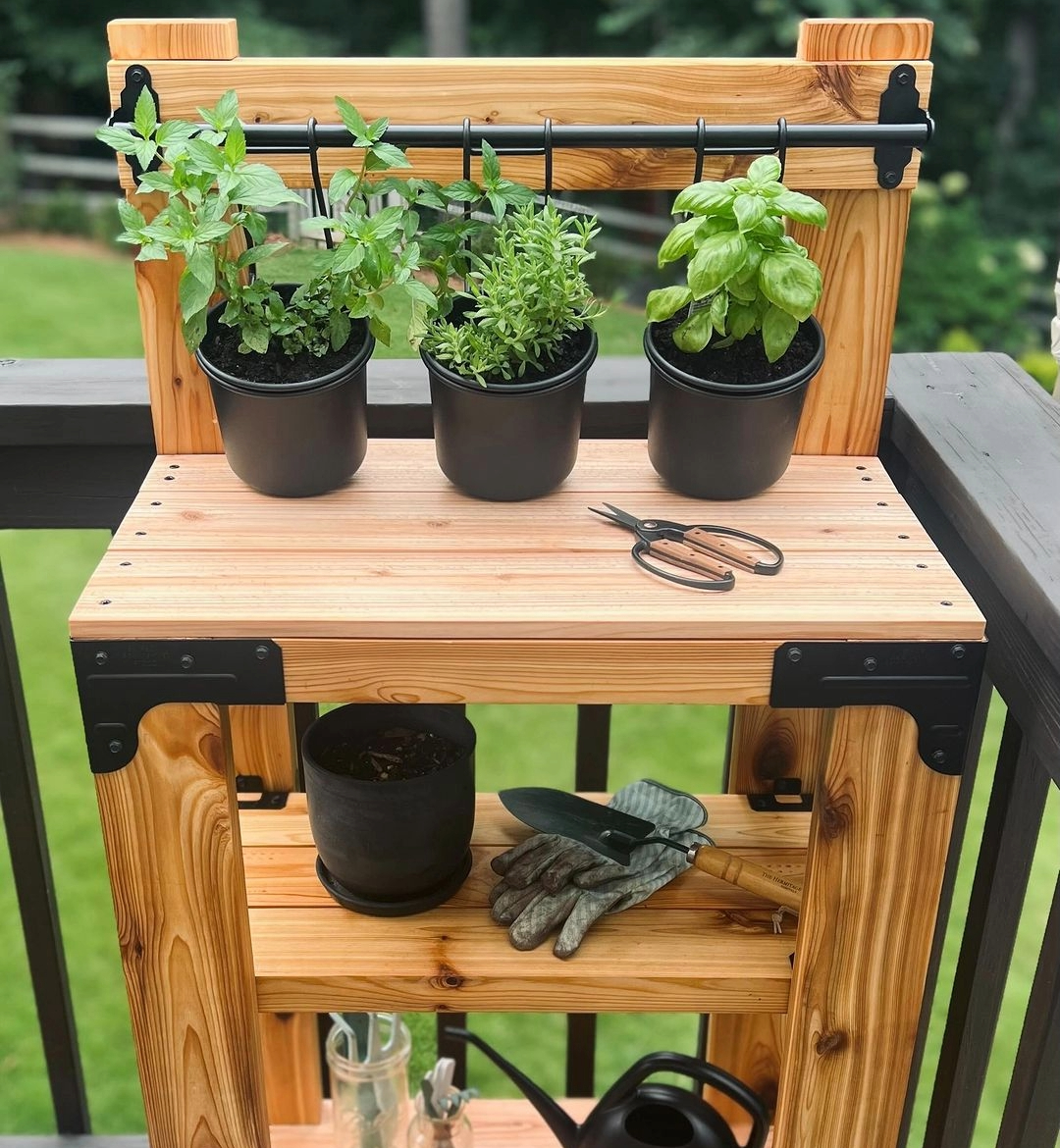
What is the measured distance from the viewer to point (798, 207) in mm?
972

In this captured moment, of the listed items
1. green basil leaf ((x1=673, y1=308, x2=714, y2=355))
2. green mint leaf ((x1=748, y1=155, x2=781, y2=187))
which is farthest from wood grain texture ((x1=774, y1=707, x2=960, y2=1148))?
green mint leaf ((x1=748, y1=155, x2=781, y2=187))

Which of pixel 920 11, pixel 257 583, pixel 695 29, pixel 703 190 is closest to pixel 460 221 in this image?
pixel 703 190

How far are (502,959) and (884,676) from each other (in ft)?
1.41

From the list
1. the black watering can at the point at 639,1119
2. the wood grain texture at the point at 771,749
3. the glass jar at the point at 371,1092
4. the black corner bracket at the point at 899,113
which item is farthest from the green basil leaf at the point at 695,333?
the glass jar at the point at 371,1092

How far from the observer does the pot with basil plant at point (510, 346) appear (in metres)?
1.01

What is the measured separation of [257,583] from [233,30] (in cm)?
50

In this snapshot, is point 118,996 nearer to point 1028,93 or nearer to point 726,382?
point 726,382

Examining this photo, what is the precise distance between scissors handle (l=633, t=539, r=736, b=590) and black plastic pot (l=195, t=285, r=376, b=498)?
27cm

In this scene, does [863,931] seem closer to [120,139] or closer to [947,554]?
[947,554]

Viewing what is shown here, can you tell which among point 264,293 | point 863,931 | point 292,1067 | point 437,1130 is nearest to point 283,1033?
point 292,1067

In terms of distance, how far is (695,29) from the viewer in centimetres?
624

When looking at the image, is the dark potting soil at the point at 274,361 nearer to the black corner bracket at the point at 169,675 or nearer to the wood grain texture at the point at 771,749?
the black corner bracket at the point at 169,675

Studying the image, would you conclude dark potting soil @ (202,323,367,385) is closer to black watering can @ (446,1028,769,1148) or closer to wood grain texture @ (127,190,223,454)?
wood grain texture @ (127,190,223,454)

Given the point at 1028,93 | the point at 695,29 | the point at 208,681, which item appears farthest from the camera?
the point at 1028,93
